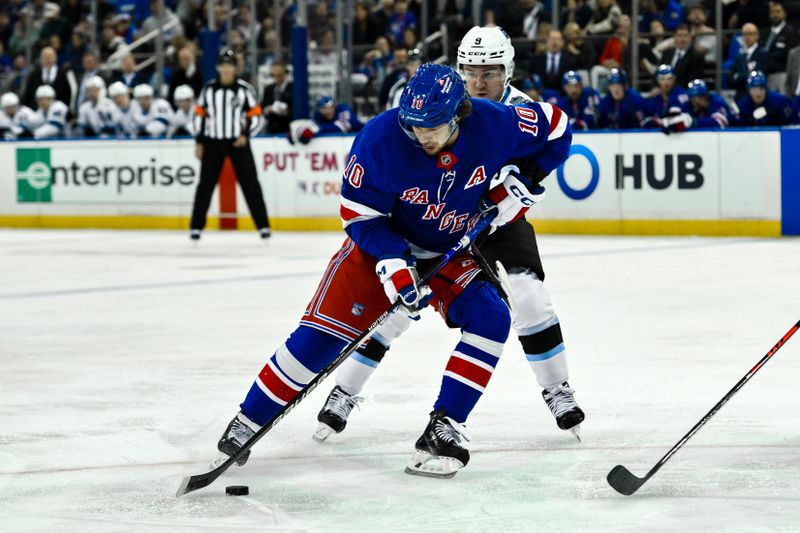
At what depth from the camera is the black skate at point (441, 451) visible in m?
3.51

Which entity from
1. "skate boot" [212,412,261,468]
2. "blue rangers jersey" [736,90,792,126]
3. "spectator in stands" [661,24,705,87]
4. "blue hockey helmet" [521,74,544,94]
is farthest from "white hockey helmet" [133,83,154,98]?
"skate boot" [212,412,261,468]

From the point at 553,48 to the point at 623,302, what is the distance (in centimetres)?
604

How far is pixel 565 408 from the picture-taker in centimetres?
399

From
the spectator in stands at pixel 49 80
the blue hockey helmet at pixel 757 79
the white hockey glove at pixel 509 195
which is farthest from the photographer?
the spectator in stands at pixel 49 80

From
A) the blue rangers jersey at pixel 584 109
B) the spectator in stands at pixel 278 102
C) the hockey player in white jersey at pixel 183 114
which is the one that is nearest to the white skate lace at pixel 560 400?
the blue rangers jersey at pixel 584 109

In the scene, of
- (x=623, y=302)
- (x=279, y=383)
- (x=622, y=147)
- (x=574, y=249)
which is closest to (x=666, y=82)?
(x=622, y=147)

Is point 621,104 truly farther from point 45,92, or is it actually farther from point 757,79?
point 45,92

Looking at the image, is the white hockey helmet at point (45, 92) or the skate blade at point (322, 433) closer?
the skate blade at point (322, 433)

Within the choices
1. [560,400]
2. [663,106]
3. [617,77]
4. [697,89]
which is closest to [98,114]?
[617,77]

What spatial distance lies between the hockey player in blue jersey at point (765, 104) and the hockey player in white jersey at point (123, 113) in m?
6.52

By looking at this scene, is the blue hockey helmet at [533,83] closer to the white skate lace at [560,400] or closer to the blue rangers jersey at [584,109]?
the blue rangers jersey at [584,109]

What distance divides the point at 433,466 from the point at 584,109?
30.1ft

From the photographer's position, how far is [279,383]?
3.64 m

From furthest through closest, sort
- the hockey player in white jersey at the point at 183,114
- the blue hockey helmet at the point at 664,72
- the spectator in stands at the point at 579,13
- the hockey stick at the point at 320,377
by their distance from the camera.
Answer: the hockey player in white jersey at the point at 183,114 < the spectator in stands at the point at 579,13 < the blue hockey helmet at the point at 664,72 < the hockey stick at the point at 320,377
